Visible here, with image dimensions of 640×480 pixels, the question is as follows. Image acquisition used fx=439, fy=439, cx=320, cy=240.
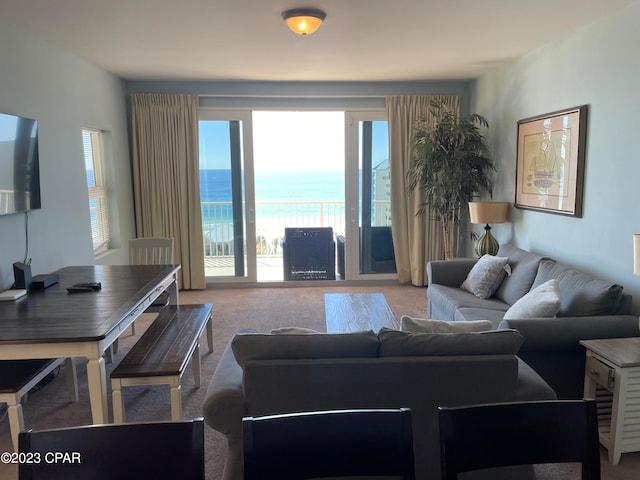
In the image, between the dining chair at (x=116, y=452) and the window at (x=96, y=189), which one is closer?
the dining chair at (x=116, y=452)

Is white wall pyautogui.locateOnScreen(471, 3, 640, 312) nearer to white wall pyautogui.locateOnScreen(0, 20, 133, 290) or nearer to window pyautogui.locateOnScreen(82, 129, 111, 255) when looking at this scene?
white wall pyautogui.locateOnScreen(0, 20, 133, 290)

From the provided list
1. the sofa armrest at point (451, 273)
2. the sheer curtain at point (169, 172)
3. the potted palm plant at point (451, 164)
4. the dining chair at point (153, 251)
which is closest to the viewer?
the dining chair at point (153, 251)

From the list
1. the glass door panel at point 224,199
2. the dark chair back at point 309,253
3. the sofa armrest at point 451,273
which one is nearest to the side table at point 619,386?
the sofa armrest at point 451,273

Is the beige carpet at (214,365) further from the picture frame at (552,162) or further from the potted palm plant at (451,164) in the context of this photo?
the picture frame at (552,162)

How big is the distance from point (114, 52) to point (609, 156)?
404cm

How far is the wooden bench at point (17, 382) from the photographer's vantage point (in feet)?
6.79

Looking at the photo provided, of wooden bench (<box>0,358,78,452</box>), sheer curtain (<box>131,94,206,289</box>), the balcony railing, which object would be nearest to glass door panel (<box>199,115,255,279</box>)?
sheer curtain (<box>131,94,206,289</box>)

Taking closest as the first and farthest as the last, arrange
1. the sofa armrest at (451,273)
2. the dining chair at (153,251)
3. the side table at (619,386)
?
the side table at (619,386), the dining chair at (153,251), the sofa armrest at (451,273)

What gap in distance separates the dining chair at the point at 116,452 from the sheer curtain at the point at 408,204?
473cm

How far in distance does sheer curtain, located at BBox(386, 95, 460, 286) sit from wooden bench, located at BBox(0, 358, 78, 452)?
13.4ft

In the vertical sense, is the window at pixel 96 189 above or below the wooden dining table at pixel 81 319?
above

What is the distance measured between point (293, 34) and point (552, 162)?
2372mm

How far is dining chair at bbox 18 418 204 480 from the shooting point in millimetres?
1024

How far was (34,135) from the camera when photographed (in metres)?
3.13
